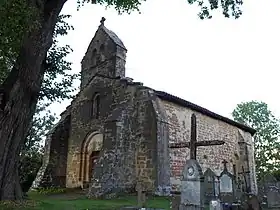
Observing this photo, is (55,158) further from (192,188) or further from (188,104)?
(192,188)

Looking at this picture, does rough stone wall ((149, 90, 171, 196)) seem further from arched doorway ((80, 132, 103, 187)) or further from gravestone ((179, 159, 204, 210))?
gravestone ((179, 159, 204, 210))

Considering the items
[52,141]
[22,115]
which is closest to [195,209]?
[22,115]

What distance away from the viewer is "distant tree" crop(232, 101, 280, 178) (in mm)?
40812

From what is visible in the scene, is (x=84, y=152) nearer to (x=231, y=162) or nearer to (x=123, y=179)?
(x=123, y=179)

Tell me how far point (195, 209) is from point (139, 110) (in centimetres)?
916

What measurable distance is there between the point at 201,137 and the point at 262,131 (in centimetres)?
2786

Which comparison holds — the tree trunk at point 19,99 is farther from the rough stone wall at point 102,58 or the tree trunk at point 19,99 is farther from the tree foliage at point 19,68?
the rough stone wall at point 102,58

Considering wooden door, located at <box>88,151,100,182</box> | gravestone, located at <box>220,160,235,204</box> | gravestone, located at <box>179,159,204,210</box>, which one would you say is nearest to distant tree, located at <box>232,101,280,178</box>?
wooden door, located at <box>88,151,100,182</box>

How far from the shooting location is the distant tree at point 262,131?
4081 cm

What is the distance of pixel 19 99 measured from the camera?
9.16 meters

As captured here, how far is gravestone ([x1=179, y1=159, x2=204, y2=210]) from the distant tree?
33147 millimetres

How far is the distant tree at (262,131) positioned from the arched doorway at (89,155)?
26499 millimetres

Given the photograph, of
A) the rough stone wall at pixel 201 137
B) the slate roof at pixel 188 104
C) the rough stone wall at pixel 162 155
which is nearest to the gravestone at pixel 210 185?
the rough stone wall at pixel 162 155

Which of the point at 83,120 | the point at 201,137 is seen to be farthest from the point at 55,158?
the point at 201,137
